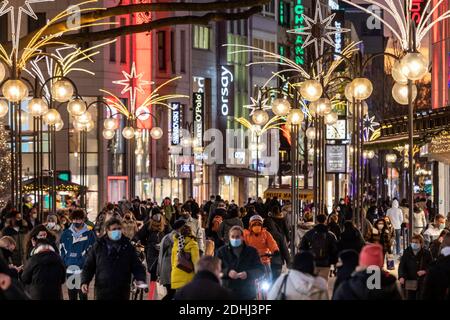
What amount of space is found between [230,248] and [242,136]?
76702 millimetres

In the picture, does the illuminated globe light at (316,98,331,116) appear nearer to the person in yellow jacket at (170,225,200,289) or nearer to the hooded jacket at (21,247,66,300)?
the person in yellow jacket at (170,225,200,289)

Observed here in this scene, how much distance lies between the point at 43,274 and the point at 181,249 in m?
3.27

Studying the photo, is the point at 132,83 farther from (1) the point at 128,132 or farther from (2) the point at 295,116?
(2) the point at 295,116

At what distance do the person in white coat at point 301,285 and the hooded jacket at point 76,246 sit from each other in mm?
8074

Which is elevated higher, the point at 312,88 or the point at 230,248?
the point at 312,88

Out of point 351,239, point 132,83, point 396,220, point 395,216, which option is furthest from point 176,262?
point 132,83

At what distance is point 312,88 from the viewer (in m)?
29.4

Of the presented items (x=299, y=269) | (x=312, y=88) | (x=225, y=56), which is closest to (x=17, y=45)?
(x=312, y=88)

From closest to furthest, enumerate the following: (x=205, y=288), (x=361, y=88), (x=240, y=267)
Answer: (x=205, y=288) < (x=240, y=267) < (x=361, y=88)

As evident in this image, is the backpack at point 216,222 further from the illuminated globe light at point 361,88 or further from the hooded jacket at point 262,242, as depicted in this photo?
the hooded jacket at point 262,242

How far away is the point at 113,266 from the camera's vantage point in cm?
1594

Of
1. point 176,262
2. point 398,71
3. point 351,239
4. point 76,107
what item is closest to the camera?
point 176,262
